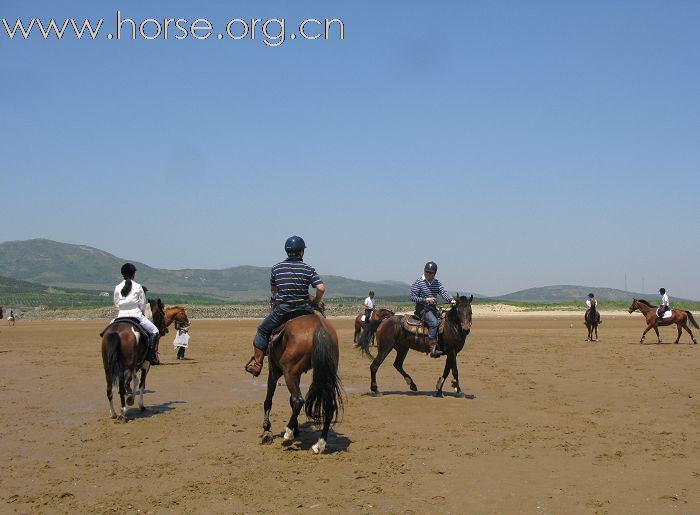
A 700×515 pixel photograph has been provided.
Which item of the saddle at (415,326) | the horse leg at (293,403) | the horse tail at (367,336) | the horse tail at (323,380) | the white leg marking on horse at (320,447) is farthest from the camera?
the horse tail at (367,336)

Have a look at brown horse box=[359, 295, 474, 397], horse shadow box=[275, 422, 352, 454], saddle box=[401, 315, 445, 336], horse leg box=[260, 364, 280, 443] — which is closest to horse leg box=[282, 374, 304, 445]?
horse shadow box=[275, 422, 352, 454]

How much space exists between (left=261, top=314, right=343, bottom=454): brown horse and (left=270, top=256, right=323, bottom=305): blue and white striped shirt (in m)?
0.32

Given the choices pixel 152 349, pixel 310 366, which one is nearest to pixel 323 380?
pixel 310 366

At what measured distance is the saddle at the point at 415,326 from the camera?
13981 millimetres

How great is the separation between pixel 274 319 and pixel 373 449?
7.25ft

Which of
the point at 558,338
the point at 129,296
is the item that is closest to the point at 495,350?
the point at 558,338

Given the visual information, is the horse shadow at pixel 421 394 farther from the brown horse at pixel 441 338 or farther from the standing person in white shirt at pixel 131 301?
the standing person in white shirt at pixel 131 301

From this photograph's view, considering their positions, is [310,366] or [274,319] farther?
[274,319]

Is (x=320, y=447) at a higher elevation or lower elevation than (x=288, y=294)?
lower

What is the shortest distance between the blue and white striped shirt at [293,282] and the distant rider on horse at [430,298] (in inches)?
179

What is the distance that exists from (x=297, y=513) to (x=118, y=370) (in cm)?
585

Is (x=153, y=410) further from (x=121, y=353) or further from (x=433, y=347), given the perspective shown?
(x=433, y=347)

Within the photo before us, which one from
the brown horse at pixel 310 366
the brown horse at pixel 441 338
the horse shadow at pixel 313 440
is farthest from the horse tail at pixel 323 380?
the brown horse at pixel 441 338

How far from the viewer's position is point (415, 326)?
14.1 m
